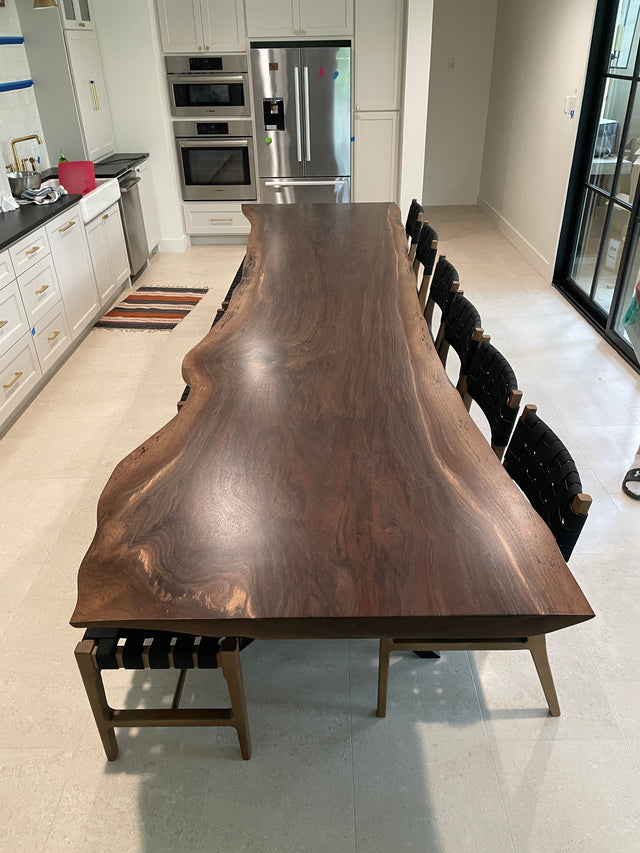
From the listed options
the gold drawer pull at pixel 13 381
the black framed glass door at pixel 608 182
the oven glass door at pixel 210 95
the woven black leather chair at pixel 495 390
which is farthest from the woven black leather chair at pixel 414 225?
the gold drawer pull at pixel 13 381

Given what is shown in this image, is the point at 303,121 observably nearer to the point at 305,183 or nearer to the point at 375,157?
the point at 305,183

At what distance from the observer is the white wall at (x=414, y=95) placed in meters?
5.21

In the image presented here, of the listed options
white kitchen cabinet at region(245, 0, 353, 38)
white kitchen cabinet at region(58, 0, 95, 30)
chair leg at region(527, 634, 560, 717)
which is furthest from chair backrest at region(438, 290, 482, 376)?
white kitchen cabinet at region(58, 0, 95, 30)

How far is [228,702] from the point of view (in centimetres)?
202

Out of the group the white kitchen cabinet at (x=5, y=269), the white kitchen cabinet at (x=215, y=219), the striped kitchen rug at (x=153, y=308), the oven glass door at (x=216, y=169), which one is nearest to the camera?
the white kitchen cabinet at (x=5, y=269)

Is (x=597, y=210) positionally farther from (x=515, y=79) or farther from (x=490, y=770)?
(x=490, y=770)

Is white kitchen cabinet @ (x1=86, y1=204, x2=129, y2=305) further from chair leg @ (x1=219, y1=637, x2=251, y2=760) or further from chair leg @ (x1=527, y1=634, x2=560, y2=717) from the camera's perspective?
chair leg @ (x1=527, y1=634, x2=560, y2=717)

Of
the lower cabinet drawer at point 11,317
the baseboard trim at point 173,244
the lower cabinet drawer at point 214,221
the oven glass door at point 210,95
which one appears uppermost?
the oven glass door at point 210,95

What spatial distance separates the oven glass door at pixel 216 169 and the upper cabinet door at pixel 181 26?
0.73 m

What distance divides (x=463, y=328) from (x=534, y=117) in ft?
12.6

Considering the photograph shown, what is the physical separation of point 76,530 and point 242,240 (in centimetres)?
435

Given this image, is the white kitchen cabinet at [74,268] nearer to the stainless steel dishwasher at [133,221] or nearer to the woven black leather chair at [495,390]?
the stainless steel dishwasher at [133,221]

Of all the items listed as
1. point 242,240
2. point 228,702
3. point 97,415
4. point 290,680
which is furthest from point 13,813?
point 242,240

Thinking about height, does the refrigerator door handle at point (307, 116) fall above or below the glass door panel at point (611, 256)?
above
